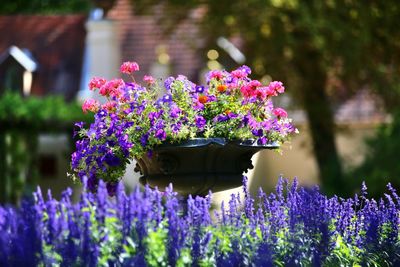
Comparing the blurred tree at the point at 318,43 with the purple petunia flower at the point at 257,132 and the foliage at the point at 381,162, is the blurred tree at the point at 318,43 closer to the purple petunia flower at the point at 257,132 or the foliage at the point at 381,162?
the foliage at the point at 381,162

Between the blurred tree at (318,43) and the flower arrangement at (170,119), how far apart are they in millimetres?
12918

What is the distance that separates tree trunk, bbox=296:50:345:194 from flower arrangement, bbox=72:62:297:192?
15.5 meters

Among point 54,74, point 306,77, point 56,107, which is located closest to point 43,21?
point 54,74

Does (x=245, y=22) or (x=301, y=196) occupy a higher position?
(x=245, y=22)

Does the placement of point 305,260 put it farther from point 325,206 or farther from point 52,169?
point 52,169

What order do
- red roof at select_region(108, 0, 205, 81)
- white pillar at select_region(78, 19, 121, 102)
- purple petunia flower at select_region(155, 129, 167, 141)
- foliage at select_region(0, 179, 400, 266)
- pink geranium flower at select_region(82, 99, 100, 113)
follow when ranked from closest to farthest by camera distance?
1. foliage at select_region(0, 179, 400, 266)
2. purple petunia flower at select_region(155, 129, 167, 141)
3. pink geranium flower at select_region(82, 99, 100, 113)
4. red roof at select_region(108, 0, 205, 81)
5. white pillar at select_region(78, 19, 121, 102)

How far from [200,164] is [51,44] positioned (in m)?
22.7

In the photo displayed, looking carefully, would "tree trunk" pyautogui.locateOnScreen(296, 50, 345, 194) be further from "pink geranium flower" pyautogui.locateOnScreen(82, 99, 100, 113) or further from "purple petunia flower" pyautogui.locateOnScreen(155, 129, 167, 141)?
"purple petunia flower" pyautogui.locateOnScreen(155, 129, 167, 141)

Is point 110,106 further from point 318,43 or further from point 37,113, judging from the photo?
point 37,113

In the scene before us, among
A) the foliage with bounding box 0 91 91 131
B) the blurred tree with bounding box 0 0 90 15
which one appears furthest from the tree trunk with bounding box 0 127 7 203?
the blurred tree with bounding box 0 0 90 15

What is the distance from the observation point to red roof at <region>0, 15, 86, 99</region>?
26625mm

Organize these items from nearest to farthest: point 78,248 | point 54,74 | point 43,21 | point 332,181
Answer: point 78,248 → point 332,181 → point 54,74 → point 43,21

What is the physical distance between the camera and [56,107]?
2305cm

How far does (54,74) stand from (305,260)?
74.1ft
